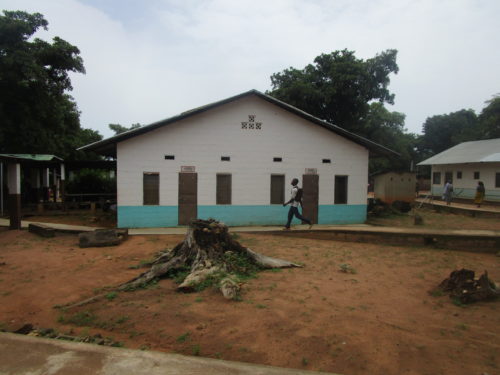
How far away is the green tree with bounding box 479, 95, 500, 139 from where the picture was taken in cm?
3269

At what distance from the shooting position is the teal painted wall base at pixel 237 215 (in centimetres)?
1223

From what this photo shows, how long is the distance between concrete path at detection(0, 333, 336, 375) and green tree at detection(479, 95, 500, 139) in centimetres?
3826

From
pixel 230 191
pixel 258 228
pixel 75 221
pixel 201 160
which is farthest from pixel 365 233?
pixel 75 221

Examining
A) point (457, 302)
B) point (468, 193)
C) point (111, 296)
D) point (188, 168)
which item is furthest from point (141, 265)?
point (468, 193)

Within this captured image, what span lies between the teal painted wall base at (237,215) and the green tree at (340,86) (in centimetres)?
1022

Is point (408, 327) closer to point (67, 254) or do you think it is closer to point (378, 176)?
point (67, 254)

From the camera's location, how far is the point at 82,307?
5176 millimetres

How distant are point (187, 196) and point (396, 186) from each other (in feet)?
49.9

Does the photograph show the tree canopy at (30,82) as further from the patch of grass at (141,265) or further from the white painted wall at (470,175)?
the white painted wall at (470,175)

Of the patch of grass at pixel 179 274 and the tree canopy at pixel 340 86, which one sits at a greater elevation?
the tree canopy at pixel 340 86

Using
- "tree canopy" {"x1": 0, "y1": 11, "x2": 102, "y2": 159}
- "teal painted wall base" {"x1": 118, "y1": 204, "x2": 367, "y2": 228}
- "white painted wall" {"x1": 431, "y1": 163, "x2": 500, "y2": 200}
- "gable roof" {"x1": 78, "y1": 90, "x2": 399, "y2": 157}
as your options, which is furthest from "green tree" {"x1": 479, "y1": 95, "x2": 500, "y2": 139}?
"tree canopy" {"x1": 0, "y1": 11, "x2": 102, "y2": 159}

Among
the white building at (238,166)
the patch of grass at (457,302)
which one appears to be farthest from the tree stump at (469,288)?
the white building at (238,166)

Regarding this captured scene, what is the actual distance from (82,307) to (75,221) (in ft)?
34.2

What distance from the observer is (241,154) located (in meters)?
13.0
